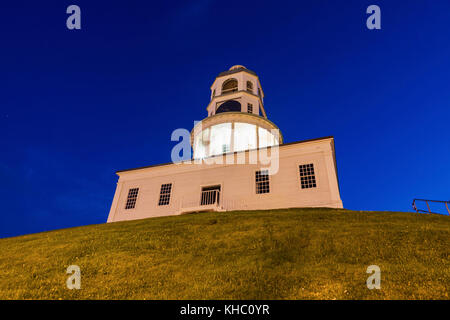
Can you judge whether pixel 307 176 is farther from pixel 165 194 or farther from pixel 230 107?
pixel 230 107

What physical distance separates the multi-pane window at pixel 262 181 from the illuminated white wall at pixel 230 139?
756cm

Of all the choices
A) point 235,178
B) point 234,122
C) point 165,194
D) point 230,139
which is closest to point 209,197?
point 235,178

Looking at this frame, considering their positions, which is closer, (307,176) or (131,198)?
(307,176)

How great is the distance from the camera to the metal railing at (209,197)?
22.6 m

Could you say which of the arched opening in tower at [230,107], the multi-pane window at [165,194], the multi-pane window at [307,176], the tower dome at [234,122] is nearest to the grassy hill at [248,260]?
the multi-pane window at [307,176]

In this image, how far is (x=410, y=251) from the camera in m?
9.43

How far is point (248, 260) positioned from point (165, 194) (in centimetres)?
1669

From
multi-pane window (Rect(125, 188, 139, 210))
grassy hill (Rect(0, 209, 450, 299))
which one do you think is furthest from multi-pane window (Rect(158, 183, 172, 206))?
grassy hill (Rect(0, 209, 450, 299))

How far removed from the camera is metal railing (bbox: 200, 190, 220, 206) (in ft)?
74.2

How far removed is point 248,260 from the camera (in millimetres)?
9492

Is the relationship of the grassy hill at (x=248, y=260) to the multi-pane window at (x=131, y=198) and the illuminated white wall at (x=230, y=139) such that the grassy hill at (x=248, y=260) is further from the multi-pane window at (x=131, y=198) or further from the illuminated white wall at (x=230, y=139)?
the illuminated white wall at (x=230, y=139)

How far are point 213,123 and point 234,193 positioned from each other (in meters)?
12.0

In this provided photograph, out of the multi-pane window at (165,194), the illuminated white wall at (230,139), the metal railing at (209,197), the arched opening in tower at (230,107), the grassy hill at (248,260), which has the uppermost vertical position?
the arched opening in tower at (230,107)
